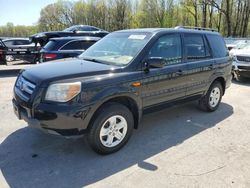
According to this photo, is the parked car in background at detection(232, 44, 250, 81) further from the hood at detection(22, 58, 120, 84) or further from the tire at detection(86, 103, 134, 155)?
the hood at detection(22, 58, 120, 84)

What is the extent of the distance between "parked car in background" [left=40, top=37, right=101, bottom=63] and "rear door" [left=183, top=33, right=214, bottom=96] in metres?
5.10

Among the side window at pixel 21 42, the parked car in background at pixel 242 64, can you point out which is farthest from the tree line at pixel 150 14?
the parked car in background at pixel 242 64

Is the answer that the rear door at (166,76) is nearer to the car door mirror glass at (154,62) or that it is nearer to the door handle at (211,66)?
the car door mirror glass at (154,62)

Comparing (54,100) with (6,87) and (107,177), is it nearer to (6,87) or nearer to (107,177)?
(107,177)

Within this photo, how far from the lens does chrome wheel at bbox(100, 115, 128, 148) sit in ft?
11.9

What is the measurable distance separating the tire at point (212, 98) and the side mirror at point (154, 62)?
2.03 meters

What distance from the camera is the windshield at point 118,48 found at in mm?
4008

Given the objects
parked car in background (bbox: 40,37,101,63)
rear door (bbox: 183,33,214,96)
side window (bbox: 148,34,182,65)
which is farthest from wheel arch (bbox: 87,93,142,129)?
parked car in background (bbox: 40,37,101,63)

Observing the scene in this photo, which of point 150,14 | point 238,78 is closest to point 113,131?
point 238,78

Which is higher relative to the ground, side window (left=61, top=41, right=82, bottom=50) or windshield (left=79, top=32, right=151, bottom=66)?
side window (left=61, top=41, right=82, bottom=50)

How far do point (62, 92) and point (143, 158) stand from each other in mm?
1454

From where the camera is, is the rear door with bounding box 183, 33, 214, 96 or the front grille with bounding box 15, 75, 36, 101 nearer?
the front grille with bounding box 15, 75, 36, 101

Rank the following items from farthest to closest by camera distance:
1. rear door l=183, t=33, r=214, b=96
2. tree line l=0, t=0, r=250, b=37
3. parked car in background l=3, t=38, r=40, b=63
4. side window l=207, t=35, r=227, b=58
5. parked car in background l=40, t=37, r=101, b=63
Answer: tree line l=0, t=0, r=250, b=37 < parked car in background l=3, t=38, r=40, b=63 < parked car in background l=40, t=37, r=101, b=63 < side window l=207, t=35, r=227, b=58 < rear door l=183, t=33, r=214, b=96

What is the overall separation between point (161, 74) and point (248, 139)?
1.85 meters
